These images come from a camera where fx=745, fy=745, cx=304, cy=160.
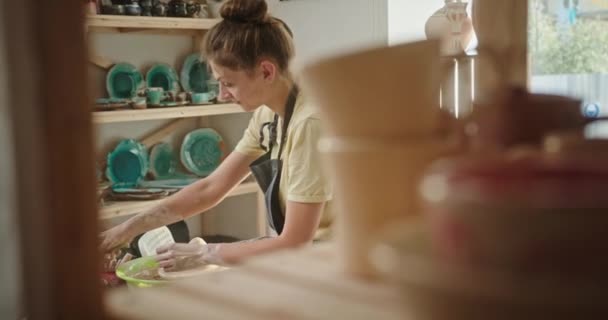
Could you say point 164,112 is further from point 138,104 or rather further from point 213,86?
point 213,86

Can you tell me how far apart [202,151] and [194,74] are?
30 centimetres

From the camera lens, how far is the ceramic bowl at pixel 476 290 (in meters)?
0.37

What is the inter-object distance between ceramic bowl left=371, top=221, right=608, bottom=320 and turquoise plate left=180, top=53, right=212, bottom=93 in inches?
95.9

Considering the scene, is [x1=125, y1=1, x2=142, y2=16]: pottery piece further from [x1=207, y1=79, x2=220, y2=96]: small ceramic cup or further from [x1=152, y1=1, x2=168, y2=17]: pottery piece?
[x1=207, y1=79, x2=220, y2=96]: small ceramic cup

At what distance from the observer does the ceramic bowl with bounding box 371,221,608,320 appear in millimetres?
368

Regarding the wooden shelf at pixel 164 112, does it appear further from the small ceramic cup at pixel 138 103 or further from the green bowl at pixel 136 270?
the green bowl at pixel 136 270

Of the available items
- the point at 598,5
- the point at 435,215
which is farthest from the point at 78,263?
the point at 598,5

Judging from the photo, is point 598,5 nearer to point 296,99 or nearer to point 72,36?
point 296,99

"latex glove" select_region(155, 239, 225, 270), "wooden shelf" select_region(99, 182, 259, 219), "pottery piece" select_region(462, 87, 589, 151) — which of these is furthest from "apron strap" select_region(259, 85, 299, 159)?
"pottery piece" select_region(462, 87, 589, 151)

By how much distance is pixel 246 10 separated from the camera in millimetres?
1795

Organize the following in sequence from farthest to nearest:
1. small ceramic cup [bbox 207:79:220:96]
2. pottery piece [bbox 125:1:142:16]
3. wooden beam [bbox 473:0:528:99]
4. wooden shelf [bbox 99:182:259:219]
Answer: small ceramic cup [bbox 207:79:220:96]
pottery piece [bbox 125:1:142:16]
wooden shelf [bbox 99:182:259:219]
wooden beam [bbox 473:0:528:99]

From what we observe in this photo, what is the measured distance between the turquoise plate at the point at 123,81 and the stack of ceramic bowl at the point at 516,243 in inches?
92.1

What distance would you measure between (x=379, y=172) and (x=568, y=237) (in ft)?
0.57

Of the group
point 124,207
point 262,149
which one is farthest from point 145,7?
point 262,149
